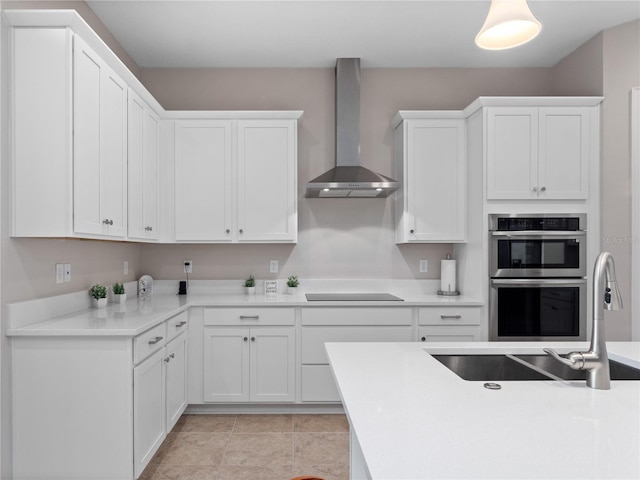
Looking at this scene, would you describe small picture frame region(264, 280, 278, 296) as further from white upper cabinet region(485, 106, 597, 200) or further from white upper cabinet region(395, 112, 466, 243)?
white upper cabinet region(485, 106, 597, 200)

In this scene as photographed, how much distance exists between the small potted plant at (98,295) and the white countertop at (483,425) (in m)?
1.98

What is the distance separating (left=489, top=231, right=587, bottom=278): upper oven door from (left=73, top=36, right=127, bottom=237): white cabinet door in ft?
8.62

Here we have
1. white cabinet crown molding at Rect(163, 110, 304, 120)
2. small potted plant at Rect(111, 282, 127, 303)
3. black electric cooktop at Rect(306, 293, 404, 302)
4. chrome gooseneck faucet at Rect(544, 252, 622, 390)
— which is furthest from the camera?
white cabinet crown molding at Rect(163, 110, 304, 120)

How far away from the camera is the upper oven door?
315cm

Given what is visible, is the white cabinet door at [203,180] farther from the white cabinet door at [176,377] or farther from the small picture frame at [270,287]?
the white cabinet door at [176,377]

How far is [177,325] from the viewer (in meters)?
2.91

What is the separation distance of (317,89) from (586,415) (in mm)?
3447

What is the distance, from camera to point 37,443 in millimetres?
2027

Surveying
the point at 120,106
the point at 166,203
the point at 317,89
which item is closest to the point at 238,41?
the point at 317,89

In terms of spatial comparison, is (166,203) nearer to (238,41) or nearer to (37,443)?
(238,41)

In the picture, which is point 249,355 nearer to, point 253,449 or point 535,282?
point 253,449


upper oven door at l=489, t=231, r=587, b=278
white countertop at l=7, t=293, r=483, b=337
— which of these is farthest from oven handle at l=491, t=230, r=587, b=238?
white countertop at l=7, t=293, r=483, b=337

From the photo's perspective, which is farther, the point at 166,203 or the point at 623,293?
the point at 166,203

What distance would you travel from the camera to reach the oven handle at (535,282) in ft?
10.3
